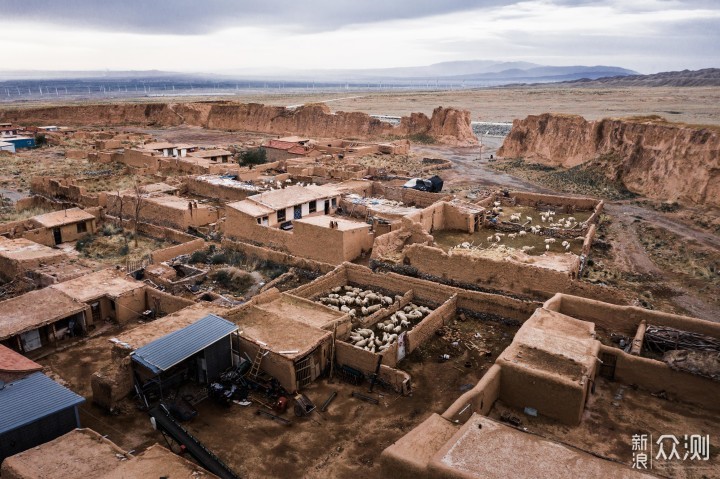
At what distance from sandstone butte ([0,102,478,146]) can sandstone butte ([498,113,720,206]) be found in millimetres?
14218

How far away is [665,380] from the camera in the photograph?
12.6 metres

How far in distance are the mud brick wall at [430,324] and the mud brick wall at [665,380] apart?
511 centimetres

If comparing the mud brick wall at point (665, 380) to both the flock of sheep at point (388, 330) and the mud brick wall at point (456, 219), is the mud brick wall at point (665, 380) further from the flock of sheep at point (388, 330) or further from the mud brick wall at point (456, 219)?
the mud brick wall at point (456, 219)

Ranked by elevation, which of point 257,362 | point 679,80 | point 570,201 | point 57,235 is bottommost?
point 57,235

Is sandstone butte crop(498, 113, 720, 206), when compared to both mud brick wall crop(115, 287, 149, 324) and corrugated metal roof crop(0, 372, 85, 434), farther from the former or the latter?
corrugated metal roof crop(0, 372, 85, 434)

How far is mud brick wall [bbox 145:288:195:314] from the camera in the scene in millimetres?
17750

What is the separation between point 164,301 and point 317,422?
8.37 m

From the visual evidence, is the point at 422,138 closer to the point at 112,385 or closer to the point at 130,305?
the point at 130,305

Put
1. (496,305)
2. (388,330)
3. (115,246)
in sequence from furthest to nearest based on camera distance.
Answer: (115,246), (496,305), (388,330)

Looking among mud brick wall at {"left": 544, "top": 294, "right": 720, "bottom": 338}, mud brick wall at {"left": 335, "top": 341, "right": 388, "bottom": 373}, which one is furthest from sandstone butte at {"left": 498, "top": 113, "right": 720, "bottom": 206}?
mud brick wall at {"left": 335, "top": 341, "right": 388, "bottom": 373}

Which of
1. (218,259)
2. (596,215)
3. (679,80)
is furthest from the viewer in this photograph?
(679,80)

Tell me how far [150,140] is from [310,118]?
24.1 meters

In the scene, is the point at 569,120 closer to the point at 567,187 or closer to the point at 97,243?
the point at 567,187

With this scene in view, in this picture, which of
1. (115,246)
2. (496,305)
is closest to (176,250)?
(115,246)
